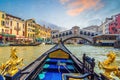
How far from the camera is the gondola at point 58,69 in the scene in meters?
A: 2.33

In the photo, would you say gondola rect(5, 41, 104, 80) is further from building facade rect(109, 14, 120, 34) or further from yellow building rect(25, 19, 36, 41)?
building facade rect(109, 14, 120, 34)

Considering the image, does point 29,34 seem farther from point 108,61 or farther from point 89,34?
point 108,61

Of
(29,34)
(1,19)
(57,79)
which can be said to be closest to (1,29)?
(1,19)

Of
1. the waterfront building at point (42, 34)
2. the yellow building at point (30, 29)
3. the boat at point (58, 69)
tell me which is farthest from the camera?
the waterfront building at point (42, 34)

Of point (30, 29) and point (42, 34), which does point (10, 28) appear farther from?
point (42, 34)

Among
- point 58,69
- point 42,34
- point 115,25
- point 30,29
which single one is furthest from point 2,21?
A: point 115,25

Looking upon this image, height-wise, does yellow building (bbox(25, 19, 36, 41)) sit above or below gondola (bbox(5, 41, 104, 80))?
above

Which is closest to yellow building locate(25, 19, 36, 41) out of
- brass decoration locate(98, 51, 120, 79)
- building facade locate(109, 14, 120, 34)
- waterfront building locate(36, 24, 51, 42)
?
waterfront building locate(36, 24, 51, 42)

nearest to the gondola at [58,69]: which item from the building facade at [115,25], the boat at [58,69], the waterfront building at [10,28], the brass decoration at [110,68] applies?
the boat at [58,69]

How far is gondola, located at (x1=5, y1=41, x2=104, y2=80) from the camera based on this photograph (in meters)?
2.33

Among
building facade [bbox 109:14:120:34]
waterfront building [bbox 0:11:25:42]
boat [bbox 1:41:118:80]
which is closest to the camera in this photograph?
boat [bbox 1:41:118:80]

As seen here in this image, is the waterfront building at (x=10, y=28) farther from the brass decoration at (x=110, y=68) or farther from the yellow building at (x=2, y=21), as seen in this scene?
the brass decoration at (x=110, y=68)

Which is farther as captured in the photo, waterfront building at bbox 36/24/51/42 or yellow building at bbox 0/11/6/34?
waterfront building at bbox 36/24/51/42

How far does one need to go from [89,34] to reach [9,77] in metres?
44.1
